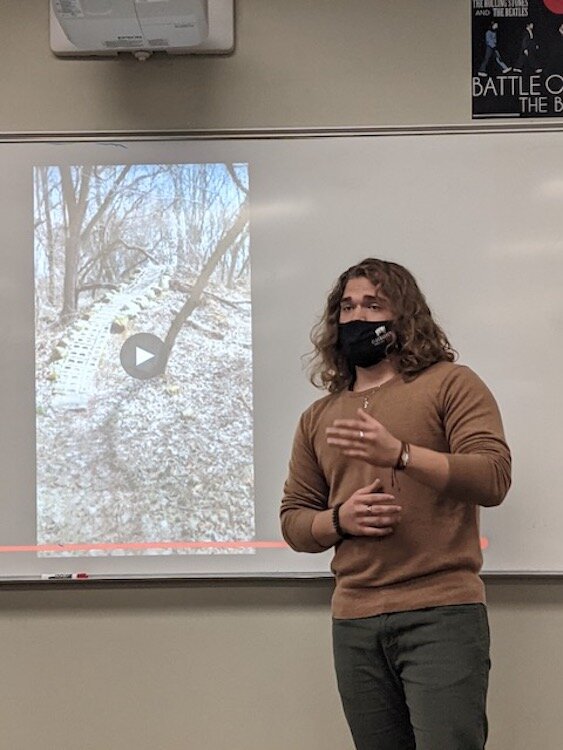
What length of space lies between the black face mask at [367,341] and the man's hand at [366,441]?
0.26 meters

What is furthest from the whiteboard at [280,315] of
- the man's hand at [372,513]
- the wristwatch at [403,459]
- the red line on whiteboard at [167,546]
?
the wristwatch at [403,459]

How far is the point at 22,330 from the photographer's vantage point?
2447 millimetres

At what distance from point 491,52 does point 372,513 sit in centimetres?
149

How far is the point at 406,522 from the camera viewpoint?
1727 millimetres

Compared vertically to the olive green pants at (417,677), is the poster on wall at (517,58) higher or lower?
higher

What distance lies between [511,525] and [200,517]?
866 millimetres

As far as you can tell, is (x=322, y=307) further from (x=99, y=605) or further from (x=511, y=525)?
(x=99, y=605)

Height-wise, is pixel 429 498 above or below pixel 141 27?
below

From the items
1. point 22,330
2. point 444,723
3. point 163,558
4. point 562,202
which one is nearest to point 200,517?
point 163,558

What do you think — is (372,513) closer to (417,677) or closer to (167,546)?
(417,677)

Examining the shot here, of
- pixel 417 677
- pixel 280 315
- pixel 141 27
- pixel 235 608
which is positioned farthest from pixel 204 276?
pixel 417 677

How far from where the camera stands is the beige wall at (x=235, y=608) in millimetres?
2396

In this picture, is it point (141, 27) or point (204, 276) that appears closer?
point (141, 27)

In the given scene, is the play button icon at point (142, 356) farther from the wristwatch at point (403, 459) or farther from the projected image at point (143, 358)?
the wristwatch at point (403, 459)
